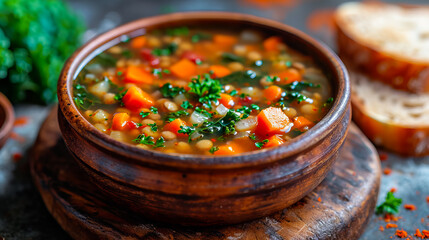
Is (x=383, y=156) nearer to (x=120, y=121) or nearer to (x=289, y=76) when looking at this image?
(x=289, y=76)

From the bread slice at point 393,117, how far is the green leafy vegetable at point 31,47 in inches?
106

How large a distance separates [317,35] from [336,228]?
3.20 m

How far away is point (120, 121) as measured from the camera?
262cm

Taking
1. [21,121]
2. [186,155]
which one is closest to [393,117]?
[186,155]

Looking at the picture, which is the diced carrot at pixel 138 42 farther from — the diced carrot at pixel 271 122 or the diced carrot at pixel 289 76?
the diced carrot at pixel 271 122

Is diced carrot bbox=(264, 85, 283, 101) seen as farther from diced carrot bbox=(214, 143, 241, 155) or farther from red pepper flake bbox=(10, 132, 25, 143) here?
red pepper flake bbox=(10, 132, 25, 143)

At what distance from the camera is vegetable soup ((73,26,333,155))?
2.56 metres

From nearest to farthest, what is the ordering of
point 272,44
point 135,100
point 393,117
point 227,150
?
point 227,150
point 135,100
point 272,44
point 393,117

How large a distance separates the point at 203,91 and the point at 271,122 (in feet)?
1.78

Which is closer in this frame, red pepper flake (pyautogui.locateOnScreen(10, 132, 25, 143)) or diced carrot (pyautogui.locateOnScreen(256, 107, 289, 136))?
diced carrot (pyautogui.locateOnScreen(256, 107, 289, 136))

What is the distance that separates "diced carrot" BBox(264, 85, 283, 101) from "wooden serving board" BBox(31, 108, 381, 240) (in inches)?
24.3

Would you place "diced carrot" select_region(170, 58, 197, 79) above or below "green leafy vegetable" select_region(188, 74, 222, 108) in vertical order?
below

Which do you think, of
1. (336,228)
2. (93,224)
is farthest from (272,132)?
(93,224)

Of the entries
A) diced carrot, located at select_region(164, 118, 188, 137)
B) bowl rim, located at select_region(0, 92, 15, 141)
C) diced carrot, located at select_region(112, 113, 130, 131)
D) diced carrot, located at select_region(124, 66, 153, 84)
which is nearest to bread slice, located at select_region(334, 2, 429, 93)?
diced carrot, located at select_region(124, 66, 153, 84)
